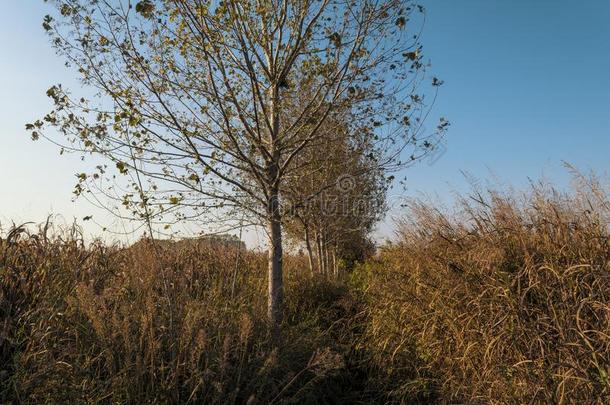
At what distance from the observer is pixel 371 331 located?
574 centimetres

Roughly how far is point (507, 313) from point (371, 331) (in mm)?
2340

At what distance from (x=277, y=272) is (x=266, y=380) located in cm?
192

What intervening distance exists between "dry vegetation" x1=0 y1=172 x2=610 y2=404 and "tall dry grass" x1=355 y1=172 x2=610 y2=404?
16 millimetres

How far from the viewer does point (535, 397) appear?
3131 millimetres

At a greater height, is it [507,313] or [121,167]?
[121,167]

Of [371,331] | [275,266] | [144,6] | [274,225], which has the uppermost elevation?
[144,6]

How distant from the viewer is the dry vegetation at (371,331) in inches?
120

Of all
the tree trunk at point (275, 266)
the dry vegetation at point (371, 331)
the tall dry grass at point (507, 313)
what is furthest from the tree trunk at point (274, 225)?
the tall dry grass at point (507, 313)

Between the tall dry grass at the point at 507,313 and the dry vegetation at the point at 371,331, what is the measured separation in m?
0.02

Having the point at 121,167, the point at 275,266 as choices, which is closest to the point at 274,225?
the point at 275,266

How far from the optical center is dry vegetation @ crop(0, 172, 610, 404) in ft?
10.0

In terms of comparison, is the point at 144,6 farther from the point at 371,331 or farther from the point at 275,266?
the point at 371,331

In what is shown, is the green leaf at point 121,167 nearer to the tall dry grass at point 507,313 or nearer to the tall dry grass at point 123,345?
the tall dry grass at point 123,345

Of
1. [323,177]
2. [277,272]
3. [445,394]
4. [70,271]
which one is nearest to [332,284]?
[323,177]
